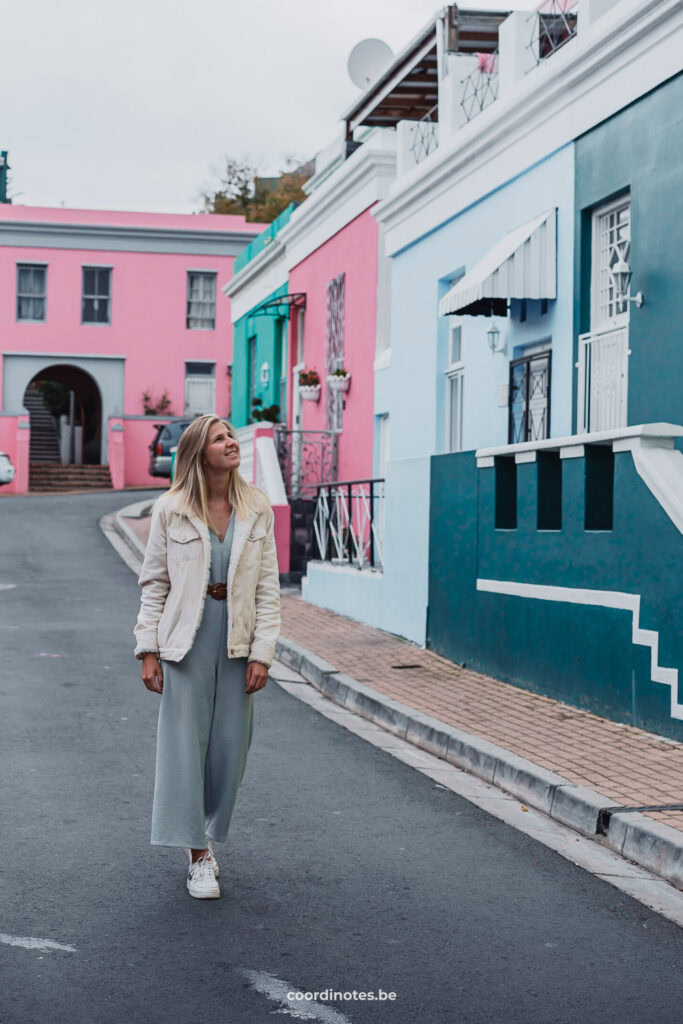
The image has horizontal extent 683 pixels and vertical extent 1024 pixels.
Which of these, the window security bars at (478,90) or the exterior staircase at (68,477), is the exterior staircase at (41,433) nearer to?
the exterior staircase at (68,477)

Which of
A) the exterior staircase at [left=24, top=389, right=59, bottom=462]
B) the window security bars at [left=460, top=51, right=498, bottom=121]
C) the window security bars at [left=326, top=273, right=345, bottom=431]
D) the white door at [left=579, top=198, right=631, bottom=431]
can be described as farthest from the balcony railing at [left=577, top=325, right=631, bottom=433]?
the exterior staircase at [left=24, top=389, right=59, bottom=462]

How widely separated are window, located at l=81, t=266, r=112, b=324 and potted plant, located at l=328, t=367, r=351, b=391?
2278 centimetres

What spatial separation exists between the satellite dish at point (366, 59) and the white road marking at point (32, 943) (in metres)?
18.4

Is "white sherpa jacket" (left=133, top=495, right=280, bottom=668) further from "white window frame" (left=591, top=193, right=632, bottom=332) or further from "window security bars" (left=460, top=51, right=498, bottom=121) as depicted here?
"window security bars" (left=460, top=51, right=498, bottom=121)

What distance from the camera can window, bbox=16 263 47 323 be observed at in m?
40.9

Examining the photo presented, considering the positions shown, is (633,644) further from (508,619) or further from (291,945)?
(291,945)

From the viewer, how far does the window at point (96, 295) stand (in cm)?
4128

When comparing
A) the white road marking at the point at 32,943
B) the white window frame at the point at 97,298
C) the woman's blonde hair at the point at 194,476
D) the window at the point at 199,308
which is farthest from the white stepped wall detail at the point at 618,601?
the white window frame at the point at 97,298

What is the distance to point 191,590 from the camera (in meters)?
5.38

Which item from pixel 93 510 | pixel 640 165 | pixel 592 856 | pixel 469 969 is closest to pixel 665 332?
pixel 640 165

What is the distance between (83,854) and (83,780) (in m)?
1.59

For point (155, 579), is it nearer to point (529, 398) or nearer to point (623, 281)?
point (623, 281)

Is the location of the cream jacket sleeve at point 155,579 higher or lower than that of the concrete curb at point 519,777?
higher

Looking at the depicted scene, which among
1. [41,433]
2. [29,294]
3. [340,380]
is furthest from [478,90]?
[41,433]
